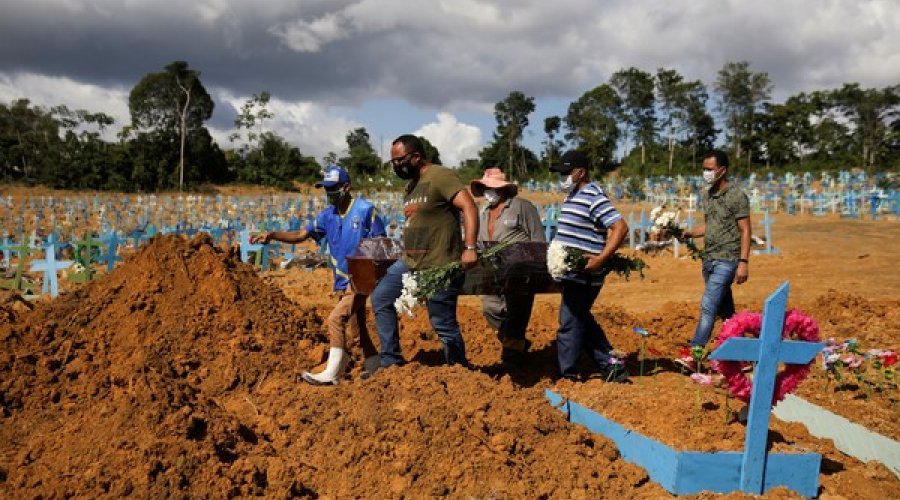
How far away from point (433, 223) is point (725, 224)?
252 centimetres

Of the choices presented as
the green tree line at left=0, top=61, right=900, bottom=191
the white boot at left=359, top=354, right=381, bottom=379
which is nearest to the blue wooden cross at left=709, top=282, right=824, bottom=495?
the white boot at left=359, top=354, right=381, bottom=379

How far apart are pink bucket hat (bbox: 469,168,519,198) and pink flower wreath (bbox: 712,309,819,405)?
2586 millimetres

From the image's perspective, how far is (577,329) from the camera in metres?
5.11

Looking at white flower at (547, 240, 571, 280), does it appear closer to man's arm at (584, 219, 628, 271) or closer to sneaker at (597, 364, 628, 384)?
man's arm at (584, 219, 628, 271)

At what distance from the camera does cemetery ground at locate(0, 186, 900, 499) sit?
3.73 m

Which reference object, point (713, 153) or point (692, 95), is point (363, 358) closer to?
point (713, 153)

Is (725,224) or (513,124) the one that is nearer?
(725,224)

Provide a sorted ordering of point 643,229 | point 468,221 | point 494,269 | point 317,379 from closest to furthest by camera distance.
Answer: point 468,221 < point 494,269 < point 317,379 < point 643,229

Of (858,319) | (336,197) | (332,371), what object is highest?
(336,197)

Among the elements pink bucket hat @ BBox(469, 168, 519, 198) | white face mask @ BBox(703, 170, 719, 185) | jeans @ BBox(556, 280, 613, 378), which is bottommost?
jeans @ BBox(556, 280, 613, 378)

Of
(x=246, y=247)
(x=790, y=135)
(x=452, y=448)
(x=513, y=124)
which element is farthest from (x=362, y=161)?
(x=452, y=448)

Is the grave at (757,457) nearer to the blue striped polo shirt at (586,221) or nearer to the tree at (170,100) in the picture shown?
the blue striped polo shirt at (586,221)

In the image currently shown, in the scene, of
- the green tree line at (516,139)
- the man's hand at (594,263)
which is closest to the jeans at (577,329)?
the man's hand at (594,263)

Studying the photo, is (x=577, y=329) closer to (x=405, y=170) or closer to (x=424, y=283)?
(x=424, y=283)
